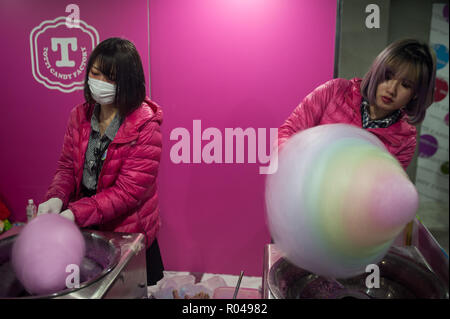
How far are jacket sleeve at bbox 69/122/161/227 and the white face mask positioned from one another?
140mm

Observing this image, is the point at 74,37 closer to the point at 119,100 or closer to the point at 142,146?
the point at 119,100

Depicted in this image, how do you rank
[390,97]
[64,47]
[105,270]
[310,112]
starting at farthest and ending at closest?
1. [64,47]
2. [310,112]
3. [105,270]
4. [390,97]

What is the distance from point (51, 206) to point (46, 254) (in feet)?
0.92

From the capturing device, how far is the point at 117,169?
1.02 meters

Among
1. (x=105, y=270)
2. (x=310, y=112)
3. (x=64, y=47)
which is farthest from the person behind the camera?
(x=64, y=47)

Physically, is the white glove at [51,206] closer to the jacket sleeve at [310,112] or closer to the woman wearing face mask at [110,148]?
the woman wearing face mask at [110,148]

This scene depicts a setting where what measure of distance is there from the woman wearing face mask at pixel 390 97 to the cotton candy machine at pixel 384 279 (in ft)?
0.66

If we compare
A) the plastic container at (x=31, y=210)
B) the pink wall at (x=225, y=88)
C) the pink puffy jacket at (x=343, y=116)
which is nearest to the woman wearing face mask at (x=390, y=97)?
the pink puffy jacket at (x=343, y=116)

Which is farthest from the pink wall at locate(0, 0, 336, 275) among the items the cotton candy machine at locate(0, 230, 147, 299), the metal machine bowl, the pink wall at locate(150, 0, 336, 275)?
the metal machine bowl

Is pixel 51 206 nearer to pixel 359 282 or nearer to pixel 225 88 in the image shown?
pixel 225 88

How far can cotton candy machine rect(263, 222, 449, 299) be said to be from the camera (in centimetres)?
70

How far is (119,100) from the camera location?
3.16 ft

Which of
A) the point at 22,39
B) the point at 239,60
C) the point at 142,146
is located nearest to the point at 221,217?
the point at 142,146

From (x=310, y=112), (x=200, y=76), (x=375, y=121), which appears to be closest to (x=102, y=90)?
(x=200, y=76)
